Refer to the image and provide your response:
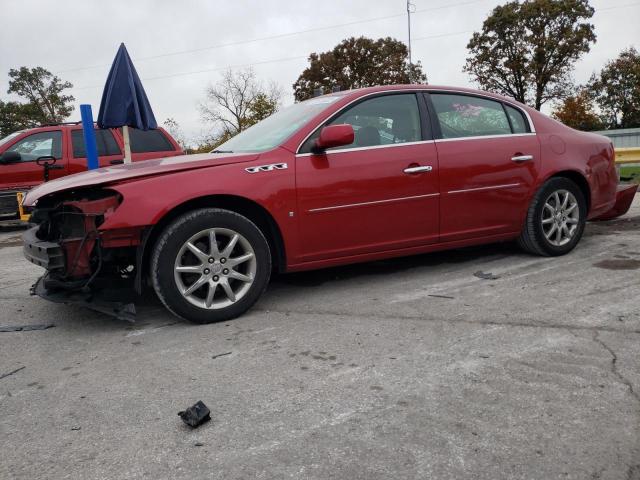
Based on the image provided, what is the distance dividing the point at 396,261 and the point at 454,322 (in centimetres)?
189

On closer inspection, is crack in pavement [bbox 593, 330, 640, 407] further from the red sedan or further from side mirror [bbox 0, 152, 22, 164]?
side mirror [bbox 0, 152, 22, 164]

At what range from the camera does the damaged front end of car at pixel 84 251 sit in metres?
3.45

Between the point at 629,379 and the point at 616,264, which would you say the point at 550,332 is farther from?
the point at 616,264

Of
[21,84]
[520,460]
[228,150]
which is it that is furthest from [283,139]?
[21,84]

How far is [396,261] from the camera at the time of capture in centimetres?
530

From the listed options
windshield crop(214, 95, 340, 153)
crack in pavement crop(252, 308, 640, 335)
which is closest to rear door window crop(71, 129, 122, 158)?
windshield crop(214, 95, 340, 153)

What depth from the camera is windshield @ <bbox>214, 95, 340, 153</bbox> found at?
414 centimetres

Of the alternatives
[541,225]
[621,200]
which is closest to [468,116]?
[541,225]

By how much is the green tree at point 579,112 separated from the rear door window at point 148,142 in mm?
43527

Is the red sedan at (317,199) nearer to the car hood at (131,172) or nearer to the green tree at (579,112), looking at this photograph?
the car hood at (131,172)

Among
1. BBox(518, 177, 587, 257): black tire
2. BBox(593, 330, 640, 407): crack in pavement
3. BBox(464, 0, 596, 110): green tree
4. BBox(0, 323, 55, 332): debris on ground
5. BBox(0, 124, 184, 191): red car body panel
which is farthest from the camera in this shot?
BBox(464, 0, 596, 110): green tree

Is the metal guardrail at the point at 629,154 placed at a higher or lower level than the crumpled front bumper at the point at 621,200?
higher

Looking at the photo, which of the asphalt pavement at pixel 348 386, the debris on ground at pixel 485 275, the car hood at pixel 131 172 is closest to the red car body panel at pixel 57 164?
the asphalt pavement at pixel 348 386

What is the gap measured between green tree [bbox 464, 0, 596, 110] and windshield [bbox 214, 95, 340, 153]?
147 ft
